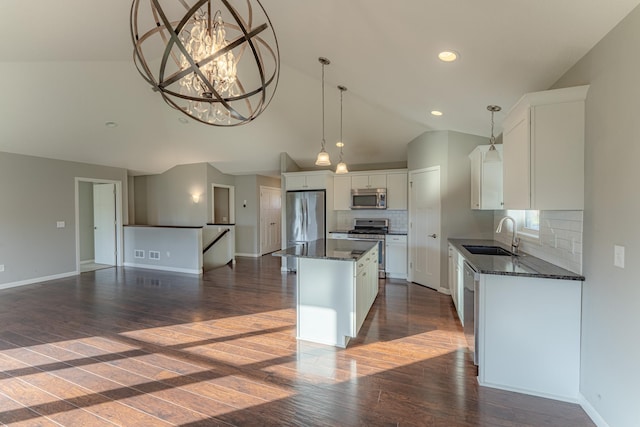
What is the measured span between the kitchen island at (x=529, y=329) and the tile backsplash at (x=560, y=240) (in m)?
0.10

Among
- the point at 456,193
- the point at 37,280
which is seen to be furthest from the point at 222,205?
the point at 456,193

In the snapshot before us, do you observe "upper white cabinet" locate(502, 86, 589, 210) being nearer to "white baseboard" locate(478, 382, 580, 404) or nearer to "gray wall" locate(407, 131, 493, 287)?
"white baseboard" locate(478, 382, 580, 404)

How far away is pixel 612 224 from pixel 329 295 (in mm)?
2126

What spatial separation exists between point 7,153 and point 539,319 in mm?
7714

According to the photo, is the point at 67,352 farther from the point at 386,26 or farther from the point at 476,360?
the point at 386,26

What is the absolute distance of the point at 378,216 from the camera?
19.9ft

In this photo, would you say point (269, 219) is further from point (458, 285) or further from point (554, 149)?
point (554, 149)

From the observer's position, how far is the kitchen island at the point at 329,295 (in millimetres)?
2750

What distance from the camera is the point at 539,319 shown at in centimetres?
206

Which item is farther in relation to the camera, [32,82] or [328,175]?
[328,175]

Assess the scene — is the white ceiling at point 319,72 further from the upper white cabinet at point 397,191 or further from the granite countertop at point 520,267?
the granite countertop at point 520,267

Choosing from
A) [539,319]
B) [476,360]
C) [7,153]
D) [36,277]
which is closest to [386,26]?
[539,319]

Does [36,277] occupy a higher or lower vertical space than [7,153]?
lower

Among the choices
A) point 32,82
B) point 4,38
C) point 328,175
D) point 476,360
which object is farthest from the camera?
point 328,175
